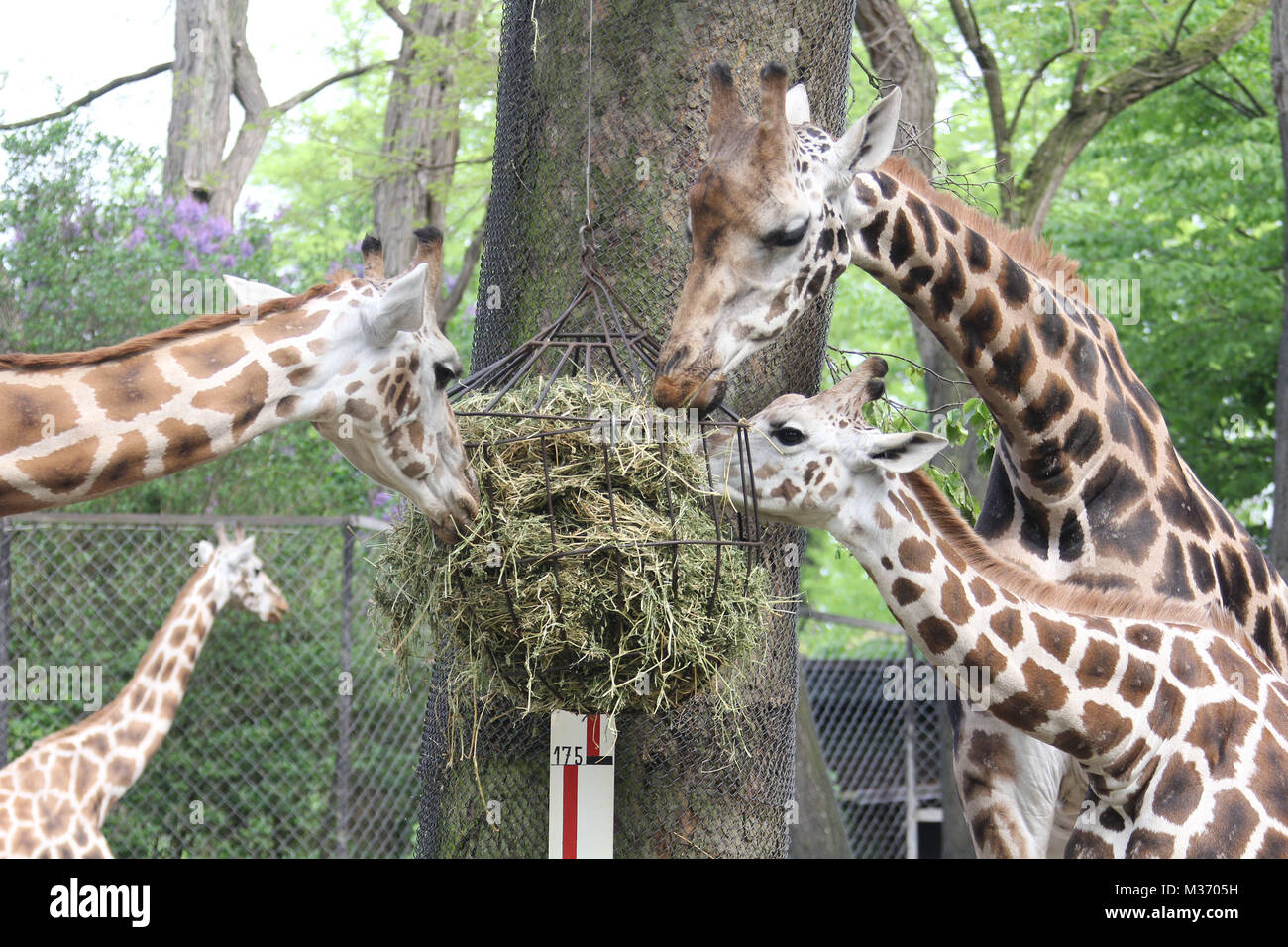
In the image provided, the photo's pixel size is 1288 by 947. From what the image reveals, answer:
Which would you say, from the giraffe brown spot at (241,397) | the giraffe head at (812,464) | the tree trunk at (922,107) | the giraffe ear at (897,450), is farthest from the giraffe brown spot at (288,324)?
the tree trunk at (922,107)

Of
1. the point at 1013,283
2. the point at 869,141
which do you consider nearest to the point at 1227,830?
the point at 1013,283

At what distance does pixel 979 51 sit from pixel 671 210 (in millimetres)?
7695

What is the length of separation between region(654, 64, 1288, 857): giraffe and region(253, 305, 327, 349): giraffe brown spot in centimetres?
106

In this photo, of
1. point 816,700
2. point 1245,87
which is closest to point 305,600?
point 816,700

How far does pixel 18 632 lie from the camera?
947 cm

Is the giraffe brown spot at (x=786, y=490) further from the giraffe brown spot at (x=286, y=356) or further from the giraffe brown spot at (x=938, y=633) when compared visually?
the giraffe brown spot at (x=286, y=356)

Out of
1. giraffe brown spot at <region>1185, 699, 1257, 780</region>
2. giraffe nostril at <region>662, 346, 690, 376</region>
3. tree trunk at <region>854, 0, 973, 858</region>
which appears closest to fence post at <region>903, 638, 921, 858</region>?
tree trunk at <region>854, 0, 973, 858</region>

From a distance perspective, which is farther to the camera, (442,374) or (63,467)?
(442,374)

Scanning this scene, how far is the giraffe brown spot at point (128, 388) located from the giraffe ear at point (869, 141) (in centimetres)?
203

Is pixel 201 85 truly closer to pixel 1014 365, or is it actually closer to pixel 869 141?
pixel 869 141

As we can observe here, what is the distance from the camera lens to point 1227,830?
147 inches

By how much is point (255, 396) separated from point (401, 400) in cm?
39

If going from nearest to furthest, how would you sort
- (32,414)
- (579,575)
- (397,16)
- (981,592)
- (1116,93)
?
(32,414) → (579,575) → (981,592) → (1116,93) → (397,16)

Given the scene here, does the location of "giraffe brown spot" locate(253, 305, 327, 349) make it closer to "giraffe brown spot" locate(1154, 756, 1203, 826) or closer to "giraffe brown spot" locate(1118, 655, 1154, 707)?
"giraffe brown spot" locate(1118, 655, 1154, 707)
